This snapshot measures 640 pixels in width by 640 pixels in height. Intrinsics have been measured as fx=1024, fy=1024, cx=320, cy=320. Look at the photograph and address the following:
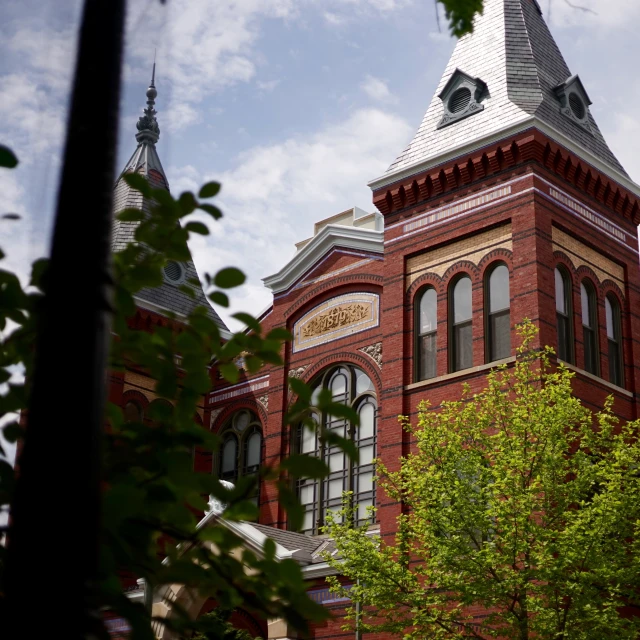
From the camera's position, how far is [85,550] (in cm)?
276

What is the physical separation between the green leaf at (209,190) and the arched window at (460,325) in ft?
60.5

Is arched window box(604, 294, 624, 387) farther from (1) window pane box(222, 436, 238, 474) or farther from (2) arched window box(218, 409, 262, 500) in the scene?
(1) window pane box(222, 436, 238, 474)

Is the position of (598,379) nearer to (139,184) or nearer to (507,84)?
(507,84)

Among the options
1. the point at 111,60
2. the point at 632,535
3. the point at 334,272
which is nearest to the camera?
the point at 111,60

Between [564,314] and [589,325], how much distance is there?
1.06 meters

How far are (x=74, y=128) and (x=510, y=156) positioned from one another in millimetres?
20965

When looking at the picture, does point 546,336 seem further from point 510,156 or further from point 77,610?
point 77,610

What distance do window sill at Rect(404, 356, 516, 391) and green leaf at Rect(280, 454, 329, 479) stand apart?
17.5 metres

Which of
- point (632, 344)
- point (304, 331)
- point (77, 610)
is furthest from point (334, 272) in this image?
point (77, 610)

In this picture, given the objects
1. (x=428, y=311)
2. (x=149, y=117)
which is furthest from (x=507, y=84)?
(x=149, y=117)

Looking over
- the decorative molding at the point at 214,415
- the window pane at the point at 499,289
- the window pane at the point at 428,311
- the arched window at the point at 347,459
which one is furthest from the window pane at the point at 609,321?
the decorative molding at the point at 214,415

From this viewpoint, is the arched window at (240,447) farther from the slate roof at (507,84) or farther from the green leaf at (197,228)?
the green leaf at (197,228)

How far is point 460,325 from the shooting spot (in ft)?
76.7

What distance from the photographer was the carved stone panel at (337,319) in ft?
84.6
